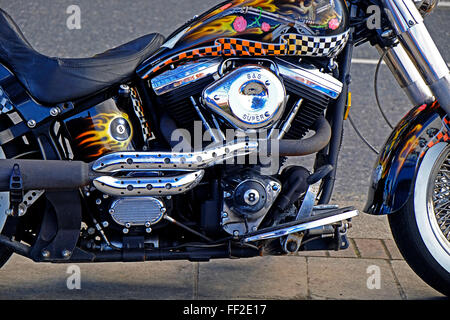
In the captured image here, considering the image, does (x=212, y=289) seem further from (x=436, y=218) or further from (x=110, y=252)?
(x=436, y=218)

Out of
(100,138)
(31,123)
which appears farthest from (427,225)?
(31,123)

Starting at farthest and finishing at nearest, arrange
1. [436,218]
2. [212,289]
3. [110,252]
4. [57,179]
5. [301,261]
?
[301,261], [212,289], [436,218], [110,252], [57,179]

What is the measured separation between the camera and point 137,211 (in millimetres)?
3000

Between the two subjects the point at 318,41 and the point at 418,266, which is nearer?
the point at 318,41

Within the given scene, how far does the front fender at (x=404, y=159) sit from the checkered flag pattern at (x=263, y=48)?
0.56 metres

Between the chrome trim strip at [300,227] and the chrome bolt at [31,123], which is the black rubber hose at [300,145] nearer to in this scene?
the chrome trim strip at [300,227]

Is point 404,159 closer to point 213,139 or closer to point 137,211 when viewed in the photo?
point 213,139

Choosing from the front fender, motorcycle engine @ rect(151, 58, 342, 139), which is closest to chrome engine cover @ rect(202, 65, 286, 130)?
motorcycle engine @ rect(151, 58, 342, 139)

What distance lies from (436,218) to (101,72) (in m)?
1.65

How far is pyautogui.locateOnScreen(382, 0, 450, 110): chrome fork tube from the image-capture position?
3.03m

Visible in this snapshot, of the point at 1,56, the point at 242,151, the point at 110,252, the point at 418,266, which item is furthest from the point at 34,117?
the point at 418,266

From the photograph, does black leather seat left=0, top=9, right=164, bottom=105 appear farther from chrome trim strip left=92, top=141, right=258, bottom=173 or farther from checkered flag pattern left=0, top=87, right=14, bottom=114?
chrome trim strip left=92, top=141, right=258, bottom=173

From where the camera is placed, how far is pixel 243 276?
11.9 ft

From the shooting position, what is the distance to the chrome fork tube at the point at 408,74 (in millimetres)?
→ 3217
